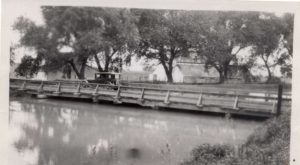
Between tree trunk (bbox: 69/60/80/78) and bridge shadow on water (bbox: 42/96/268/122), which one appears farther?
tree trunk (bbox: 69/60/80/78)

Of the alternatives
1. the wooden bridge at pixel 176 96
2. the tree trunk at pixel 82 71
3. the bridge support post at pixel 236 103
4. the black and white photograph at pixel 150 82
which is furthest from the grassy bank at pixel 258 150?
the tree trunk at pixel 82 71

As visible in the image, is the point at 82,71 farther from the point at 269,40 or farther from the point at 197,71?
the point at 269,40

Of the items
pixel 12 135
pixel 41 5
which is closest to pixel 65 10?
pixel 41 5

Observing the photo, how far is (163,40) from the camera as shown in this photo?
280 centimetres

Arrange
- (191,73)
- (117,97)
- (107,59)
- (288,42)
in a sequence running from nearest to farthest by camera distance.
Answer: (288,42) < (191,73) < (107,59) < (117,97)

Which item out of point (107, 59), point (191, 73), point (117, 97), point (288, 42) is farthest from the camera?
point (117, 97)

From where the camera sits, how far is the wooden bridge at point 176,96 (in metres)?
2.69

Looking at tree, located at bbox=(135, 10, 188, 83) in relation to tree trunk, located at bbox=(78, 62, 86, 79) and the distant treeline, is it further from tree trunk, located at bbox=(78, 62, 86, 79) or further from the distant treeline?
tree trunk, located at bbox=(78, 62, 86, 79)

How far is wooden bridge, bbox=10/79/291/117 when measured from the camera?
106 inches

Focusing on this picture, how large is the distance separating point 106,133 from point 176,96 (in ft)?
2.13

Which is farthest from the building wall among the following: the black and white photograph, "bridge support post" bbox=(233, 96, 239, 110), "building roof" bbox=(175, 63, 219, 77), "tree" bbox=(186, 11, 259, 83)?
"bridge support post" bbox=(233, 96, 239, 110)

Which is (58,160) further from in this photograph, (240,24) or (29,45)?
(240,24)

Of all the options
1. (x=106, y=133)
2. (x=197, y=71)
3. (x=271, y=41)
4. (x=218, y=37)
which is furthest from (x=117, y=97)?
(x=271, y=41)

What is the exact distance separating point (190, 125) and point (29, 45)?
4.72ft
